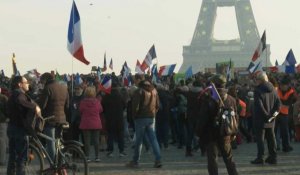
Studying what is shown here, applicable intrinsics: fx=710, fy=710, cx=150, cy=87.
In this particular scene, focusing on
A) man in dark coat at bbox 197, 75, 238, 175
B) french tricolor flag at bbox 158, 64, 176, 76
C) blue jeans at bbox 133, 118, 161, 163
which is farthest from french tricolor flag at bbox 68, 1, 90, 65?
french tricolor flag at bbox 158, 64, 176, 76

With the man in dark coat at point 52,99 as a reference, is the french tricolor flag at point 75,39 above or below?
above

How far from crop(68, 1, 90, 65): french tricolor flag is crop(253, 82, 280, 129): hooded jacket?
12.7 ft

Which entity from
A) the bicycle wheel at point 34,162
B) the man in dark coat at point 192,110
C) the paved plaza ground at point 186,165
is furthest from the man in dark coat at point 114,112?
the bicycle wheel at point 34,162

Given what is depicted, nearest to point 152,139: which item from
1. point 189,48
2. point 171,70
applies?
point 171,70

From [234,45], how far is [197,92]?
456 ft

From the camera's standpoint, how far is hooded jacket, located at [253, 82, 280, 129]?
12.4m

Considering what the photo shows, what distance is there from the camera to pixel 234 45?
499 feet

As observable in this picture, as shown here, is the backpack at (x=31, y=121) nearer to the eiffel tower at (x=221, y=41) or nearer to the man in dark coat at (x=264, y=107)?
the man in dark coat at (x=264, y=107)

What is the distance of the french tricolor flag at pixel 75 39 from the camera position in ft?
48.0

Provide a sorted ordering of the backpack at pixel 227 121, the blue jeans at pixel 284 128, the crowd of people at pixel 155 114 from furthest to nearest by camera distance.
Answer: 1. the blue jeans at pixel 284 128
2. the crowd of people at pixel 155 114
3. the backpack at pixel 227 121

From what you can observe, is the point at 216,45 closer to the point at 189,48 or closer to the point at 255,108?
the point at 189,48

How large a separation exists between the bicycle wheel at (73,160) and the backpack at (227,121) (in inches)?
85.6

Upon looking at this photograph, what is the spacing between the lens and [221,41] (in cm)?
15238

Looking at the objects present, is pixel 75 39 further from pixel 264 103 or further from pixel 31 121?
pixel 31 121
